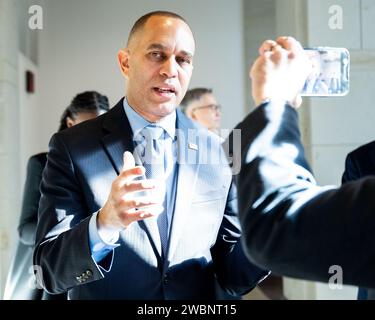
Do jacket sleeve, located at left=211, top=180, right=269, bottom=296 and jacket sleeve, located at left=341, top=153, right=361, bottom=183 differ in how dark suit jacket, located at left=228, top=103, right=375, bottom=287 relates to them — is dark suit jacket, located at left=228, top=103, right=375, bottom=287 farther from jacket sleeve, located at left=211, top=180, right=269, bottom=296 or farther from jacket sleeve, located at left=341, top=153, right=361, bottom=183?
jacket sleeve, located at left=341, top=153, right=361, bottom=183

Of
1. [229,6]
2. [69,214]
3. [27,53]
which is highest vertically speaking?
[229,6]

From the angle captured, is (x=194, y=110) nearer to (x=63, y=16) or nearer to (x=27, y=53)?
(x=63, y=16)

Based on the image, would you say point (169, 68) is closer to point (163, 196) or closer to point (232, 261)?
point (163, 196)

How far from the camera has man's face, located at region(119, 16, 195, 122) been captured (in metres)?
0.90

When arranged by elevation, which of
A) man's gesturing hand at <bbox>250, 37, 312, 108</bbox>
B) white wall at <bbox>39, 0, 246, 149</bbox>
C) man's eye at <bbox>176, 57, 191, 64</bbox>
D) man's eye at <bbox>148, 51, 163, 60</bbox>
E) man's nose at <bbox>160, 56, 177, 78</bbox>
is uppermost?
white wall at <bbox>39, 0, 246, 149</bbox>

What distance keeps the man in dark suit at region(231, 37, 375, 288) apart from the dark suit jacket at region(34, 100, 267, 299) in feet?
1.31

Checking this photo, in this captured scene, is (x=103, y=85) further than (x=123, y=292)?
Yes

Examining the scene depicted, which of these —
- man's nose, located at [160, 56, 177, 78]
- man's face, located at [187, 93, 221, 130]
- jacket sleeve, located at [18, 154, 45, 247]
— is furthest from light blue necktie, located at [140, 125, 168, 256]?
man's face, located at [187, 93, 221, 130]

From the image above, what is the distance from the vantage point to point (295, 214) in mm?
458

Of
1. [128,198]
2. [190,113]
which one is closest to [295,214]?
[128,198]

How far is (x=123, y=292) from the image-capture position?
2.81ft

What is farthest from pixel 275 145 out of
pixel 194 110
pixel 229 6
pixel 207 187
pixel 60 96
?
pixel 229 6

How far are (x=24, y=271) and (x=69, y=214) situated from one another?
745 millimetres

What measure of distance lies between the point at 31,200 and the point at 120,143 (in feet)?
2.37
